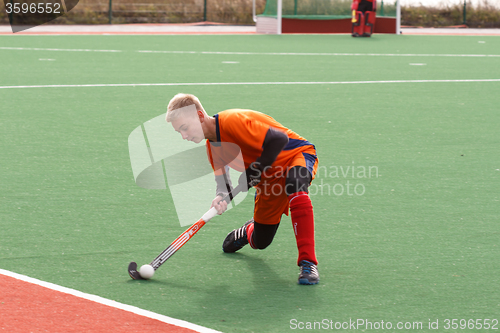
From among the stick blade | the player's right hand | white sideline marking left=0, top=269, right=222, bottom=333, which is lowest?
white sideline marking left=0, top=269, right=222, bottom=333

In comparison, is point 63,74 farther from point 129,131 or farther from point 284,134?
point 284,134

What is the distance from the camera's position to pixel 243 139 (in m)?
4.25

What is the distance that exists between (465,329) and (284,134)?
1.45 metres

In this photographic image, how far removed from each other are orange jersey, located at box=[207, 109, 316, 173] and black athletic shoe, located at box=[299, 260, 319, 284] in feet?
1.94

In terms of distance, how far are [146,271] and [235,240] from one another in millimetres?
708

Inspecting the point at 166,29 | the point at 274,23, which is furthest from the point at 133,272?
the point at 166,29

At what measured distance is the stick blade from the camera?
4332 mm

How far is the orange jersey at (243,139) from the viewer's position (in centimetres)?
425
